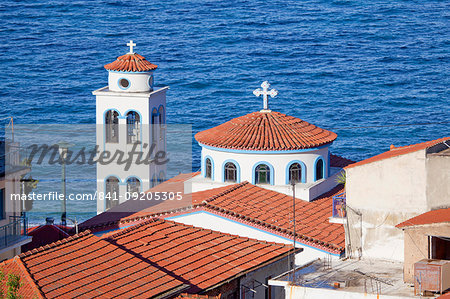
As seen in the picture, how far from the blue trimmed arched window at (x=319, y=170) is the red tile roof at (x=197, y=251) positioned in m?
10.2

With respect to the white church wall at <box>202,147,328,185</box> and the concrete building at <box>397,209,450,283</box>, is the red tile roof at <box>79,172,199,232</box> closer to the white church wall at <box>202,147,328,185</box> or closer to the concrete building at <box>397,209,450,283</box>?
the white church wall at <box>202,147,328,185</box>

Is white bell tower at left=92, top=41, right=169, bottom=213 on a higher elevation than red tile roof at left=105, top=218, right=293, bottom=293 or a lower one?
higher

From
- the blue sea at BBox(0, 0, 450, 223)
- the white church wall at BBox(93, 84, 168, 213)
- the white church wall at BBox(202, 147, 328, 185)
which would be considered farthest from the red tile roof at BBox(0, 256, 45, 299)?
the blue sea at BBox(0, 0, 450, 223)

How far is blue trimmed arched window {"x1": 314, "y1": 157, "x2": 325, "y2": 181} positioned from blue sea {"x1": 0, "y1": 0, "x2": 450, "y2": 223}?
57919 mm

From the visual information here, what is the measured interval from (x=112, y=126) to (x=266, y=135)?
32.3 ft

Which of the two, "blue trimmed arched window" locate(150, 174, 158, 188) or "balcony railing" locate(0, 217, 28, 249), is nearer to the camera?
"balcony railing" locate(0, 217, 28, 249)

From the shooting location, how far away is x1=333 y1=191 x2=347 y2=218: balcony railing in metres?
45.8

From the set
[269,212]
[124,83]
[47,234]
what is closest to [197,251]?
[269,212]

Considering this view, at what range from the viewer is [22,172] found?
48.5 metres

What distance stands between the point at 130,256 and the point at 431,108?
315 feet

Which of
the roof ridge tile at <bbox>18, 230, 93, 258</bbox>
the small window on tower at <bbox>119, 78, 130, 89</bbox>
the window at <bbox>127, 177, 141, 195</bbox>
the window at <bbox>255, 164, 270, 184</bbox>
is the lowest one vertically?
the roof ridge tile at <bbox>18, 230, 93, 258</bbox>

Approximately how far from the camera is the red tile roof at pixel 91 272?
36.2 meters

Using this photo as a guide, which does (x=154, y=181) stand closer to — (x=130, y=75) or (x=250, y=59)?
(x=130, y=75)

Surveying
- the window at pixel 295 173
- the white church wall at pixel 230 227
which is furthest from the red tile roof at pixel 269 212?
the window at pixel 295 173
